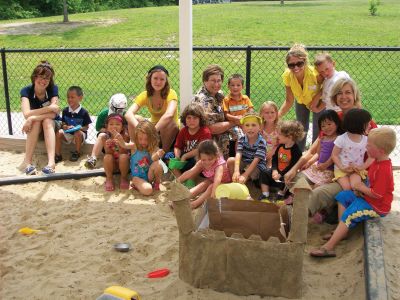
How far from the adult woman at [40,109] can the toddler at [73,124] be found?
0.53 feet

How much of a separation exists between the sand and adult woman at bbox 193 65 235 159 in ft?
2.74

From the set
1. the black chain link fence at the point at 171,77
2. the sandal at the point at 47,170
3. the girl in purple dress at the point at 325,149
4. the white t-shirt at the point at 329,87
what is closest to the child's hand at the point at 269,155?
the girl in purple dress at the point at 325,149

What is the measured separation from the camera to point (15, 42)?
19.9 m

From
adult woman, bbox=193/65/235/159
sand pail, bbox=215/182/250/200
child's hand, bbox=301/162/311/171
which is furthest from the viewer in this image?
adult woman, bbox=193/65/235/159

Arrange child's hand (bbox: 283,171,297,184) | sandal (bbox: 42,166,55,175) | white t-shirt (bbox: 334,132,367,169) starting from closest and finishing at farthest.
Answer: white t-shirt (bbox: 334,132,367,169) → child's hand (bbox: 283,171,297,184) → sandal (bbox: 42,166,55,175)

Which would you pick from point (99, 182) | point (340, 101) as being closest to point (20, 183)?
point (99, 182)

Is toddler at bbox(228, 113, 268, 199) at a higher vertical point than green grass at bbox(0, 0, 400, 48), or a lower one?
lower

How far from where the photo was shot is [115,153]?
578 cm

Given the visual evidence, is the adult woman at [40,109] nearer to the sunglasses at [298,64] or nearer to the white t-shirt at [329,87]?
the sunglasses at [298,64]

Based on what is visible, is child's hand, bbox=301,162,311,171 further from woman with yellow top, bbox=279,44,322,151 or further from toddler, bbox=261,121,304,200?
woman with yellow top, bbox=279,44,322,151

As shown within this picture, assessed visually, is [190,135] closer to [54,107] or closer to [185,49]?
[185,49]

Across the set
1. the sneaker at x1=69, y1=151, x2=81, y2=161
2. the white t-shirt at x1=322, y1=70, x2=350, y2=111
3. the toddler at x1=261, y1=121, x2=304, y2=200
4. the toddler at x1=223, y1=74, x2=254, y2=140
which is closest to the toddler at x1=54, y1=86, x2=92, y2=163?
the sneaker at x1=69, y1=151, x2=81, y2=161

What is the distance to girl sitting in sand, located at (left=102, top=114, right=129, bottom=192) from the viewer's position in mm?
5621

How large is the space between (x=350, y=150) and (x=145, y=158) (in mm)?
2131
